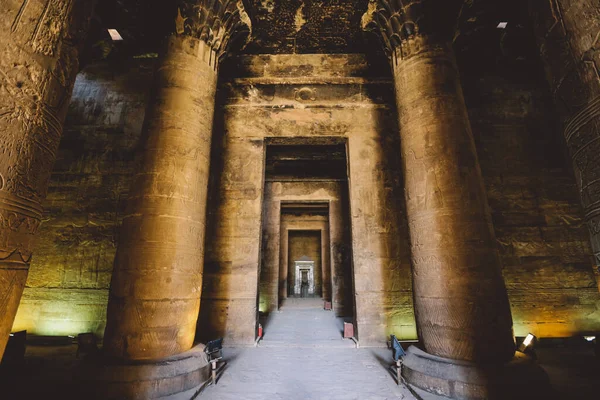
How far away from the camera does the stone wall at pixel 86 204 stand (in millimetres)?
5934

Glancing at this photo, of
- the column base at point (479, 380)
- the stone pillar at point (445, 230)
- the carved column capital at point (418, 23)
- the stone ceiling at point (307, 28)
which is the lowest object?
the column base at point (479, 380)

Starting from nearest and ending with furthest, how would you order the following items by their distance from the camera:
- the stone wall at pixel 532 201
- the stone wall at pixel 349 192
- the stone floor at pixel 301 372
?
1. the stone floor at pixel 301 372
2. the stone wall at pixel 349 192
3. the stone wall at pixel 532 201

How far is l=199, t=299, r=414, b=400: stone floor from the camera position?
3.35m

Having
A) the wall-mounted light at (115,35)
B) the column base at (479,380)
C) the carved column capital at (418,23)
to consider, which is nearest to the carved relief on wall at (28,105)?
the column base at (479,380)

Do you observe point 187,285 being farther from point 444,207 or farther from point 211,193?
point 444,207


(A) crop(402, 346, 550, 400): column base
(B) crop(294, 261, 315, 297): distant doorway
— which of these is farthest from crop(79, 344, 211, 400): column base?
(B) crop(294, 261, 315, 297): distant doorway

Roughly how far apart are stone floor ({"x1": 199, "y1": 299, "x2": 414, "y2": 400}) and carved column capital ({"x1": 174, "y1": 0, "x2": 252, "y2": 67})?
5273 mm

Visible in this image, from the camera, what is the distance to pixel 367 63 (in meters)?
6.93

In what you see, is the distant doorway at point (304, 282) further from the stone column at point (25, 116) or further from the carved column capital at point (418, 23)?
the stone column at point (25, 116)

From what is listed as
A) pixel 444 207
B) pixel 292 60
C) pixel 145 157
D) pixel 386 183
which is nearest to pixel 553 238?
pixel 386 183

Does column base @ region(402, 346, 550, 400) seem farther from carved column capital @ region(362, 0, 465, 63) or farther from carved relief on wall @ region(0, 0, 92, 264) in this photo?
carved column capital @ region(362, 0, 465, 63)

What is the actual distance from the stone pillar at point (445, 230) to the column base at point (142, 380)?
112 inches

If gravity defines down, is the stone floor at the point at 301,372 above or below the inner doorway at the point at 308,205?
below

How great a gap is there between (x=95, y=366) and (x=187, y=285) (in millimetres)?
1342
